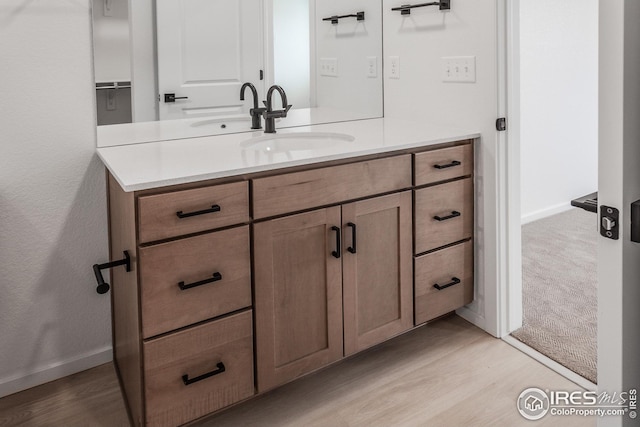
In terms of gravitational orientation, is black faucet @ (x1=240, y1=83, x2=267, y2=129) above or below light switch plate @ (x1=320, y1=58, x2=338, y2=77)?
below

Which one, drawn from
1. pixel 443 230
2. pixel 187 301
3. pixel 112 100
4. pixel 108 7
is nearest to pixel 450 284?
pixel 443 230

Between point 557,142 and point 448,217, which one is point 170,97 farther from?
point 557,142

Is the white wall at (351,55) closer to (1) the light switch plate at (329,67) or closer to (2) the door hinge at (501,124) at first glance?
(1) the light switch plate at (329,67)

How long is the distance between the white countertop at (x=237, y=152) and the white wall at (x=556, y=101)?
1.57m

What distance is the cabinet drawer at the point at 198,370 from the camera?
1589 mm

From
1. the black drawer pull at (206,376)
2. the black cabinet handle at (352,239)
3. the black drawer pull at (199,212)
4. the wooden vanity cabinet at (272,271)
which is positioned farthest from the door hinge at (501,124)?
the black drawer pull at (206,376)

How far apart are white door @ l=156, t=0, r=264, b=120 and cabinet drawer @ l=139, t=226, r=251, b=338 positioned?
777 mm

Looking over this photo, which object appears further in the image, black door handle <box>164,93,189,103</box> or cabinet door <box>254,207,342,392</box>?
black door handle <box>164,93,189,103</box>

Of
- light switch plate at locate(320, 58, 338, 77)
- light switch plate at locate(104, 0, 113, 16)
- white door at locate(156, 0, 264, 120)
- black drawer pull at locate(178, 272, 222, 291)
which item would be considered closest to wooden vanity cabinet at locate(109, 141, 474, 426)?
black drawer pull at locate(178, 272, 222, 291)

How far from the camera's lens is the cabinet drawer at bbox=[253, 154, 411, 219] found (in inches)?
67.8

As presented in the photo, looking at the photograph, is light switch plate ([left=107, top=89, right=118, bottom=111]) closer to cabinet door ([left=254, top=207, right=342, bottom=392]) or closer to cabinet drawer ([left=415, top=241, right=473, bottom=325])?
cabinet door ([left=254, top=207, right=342, bottom=392])

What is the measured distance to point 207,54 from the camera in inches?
86.8

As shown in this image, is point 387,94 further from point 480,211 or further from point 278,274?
point 278,274

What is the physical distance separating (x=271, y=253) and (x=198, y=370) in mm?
423
